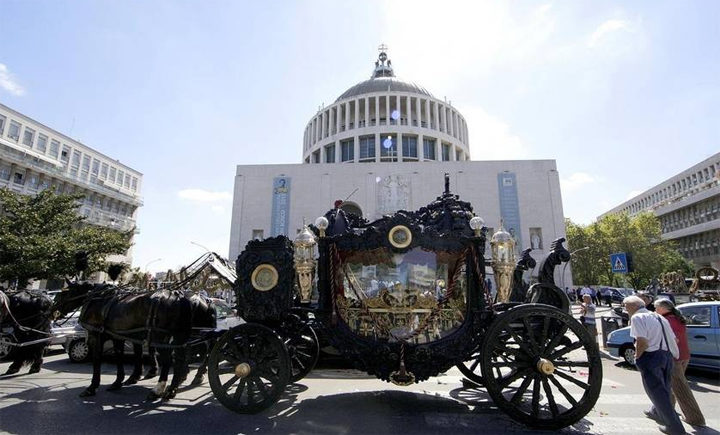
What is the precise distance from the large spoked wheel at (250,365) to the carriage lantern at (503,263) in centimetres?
308

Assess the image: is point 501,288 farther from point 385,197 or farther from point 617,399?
point 385,197

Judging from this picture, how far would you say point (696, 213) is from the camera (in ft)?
146

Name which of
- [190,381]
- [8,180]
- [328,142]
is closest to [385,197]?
[328,142]

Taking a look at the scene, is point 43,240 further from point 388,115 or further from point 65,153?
point 388,115

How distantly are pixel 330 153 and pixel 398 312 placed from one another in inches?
1858

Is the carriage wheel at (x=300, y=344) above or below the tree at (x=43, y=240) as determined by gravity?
below

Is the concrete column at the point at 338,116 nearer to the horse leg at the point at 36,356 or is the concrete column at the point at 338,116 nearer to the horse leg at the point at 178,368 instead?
the horse leg at the point at 36,356

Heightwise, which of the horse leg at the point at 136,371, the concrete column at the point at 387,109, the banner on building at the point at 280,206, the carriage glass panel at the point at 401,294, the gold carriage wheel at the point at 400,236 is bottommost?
the horse leg at the point at 136,371

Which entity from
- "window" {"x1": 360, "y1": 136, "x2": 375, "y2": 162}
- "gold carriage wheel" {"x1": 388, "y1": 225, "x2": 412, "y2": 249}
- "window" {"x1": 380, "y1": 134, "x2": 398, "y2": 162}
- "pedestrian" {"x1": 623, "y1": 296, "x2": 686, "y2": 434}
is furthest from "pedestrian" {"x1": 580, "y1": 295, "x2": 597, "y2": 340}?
"window" {"x1": 360, "y1": 136, "x2": 375, "y2": 162}

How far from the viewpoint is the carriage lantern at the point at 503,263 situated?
5203 mm

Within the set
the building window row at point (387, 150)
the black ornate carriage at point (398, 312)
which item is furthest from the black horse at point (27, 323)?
the building window row at point (387, 150)

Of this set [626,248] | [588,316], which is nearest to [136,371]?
[588,316]

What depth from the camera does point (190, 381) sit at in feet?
23.2

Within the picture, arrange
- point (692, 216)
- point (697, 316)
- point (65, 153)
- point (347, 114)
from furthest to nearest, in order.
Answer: point (347, 114) < point (692, 216) < point (65, 153) < point (697, 316)
